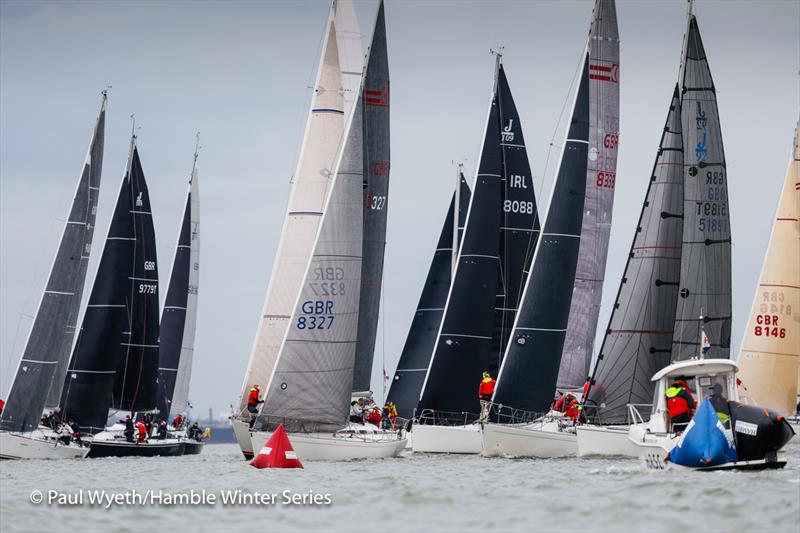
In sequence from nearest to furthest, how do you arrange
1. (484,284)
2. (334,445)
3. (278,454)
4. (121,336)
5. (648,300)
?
(278,454)
(334,445)
(648,300)
(484,284)
(121,336)

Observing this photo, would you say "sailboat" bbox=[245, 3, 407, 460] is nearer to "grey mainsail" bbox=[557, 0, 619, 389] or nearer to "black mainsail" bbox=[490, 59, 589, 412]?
"black mainsail" bbox=[490, 59, 589, 412]

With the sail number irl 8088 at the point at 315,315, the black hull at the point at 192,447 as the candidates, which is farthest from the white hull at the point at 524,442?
the black hull at the point at 192,447

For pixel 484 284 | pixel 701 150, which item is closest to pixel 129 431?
pixel 484 284

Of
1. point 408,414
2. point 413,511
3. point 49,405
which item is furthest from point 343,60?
point 413,511

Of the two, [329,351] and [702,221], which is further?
[702,221]

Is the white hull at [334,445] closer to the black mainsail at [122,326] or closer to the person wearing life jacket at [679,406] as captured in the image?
the person wearing life jacket at [679,406]

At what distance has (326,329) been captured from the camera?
35.0m

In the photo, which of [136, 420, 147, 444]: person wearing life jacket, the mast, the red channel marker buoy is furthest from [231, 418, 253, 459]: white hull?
[136, 420, 147, 444]: person wearing life jacket

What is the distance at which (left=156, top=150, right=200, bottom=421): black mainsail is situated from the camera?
6006cm

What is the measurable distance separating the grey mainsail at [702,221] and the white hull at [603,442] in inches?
121

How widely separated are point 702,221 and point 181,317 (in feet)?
97.5

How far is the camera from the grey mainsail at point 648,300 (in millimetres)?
36562

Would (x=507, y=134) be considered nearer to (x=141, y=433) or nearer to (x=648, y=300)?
(x=648, y=300)

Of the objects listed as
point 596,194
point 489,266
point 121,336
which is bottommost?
point 121,336
